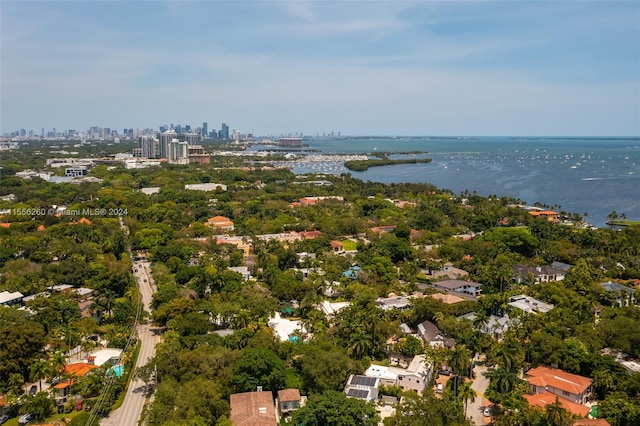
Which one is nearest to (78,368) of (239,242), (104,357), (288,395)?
(104,357)

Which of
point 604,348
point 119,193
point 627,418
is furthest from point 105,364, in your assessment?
point 119,193

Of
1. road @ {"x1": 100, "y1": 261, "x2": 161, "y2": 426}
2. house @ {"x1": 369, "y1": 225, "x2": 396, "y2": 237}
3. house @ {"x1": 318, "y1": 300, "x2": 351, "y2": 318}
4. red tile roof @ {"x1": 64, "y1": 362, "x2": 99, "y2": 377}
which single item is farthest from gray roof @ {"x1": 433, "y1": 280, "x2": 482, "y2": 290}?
red tile roof @ {"x1": 64, "y1": 362, "x2": 99, "y2": 377}

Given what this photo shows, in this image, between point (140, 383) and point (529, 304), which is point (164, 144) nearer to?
point (140, 383)

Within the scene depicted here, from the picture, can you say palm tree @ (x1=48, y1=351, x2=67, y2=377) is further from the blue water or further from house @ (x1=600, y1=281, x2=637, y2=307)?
the blue water

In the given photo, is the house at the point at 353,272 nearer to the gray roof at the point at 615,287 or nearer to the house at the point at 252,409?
the house at the point at 252,409

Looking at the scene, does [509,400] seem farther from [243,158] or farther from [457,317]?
[243,158]

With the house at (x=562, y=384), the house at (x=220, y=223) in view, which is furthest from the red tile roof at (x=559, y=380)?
the house at (x=220, y=223)
